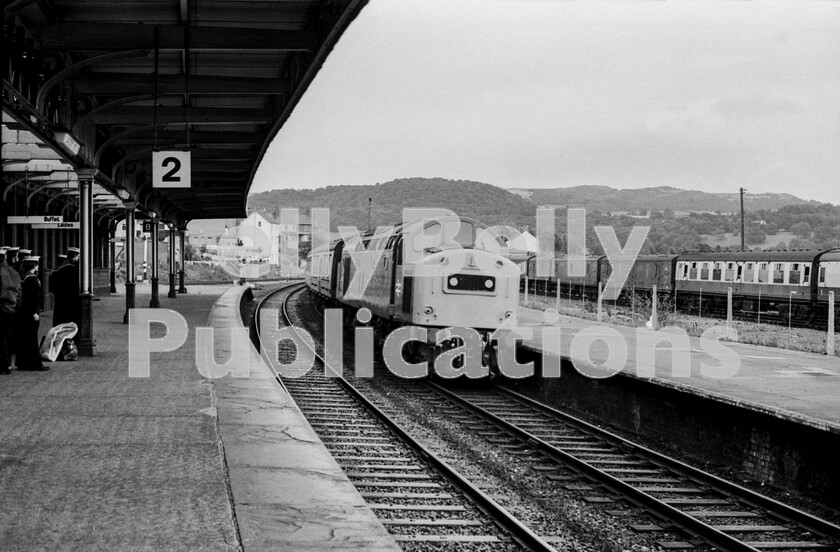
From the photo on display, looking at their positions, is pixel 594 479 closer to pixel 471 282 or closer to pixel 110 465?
pixel 110 465

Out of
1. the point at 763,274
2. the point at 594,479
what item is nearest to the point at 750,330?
the point at 763,274

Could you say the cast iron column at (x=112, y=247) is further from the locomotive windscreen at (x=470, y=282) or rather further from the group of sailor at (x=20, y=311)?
the locomotive windscreen at (x=470, y=282)

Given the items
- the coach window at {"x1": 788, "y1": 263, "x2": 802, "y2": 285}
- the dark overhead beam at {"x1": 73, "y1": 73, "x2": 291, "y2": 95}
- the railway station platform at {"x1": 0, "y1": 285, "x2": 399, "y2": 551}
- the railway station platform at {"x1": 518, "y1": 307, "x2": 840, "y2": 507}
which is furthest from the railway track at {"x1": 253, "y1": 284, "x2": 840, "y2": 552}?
the coach window at {"x1": 788, "y1": 263, "x2": 802, "y2": 285}

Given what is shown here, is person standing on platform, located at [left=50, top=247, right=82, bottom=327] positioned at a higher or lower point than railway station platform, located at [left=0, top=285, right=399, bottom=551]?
higher

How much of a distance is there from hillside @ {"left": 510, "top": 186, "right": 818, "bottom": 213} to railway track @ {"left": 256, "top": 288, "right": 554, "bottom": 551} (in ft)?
348

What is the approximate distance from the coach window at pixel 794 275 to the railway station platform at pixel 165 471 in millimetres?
24005

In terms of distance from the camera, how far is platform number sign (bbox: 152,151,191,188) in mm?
14312

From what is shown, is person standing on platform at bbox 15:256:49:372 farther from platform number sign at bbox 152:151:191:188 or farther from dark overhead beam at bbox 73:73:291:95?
dark overhead beam at bbox 73:73:291:95

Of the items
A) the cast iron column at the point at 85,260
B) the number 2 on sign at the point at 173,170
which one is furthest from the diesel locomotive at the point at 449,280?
the cast iron column at the point at 85,260

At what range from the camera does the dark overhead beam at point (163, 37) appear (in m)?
11.2

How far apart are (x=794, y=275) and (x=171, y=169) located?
24154 mm

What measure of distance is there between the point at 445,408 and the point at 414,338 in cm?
230

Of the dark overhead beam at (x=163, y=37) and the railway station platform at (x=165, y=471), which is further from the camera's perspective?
the dark overhead beam at (x=163, y=37)

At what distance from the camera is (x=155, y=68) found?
39.4ft
